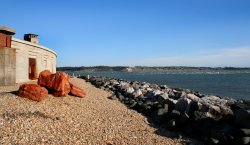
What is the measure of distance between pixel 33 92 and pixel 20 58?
972 cm

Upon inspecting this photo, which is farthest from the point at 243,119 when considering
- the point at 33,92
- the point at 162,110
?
the point at 33,92

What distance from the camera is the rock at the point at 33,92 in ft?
42.1

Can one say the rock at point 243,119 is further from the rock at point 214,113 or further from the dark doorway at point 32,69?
the dark doorway at point 32,69

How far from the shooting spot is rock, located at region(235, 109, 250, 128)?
10.1 metres

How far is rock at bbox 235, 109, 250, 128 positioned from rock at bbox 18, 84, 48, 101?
8252mm

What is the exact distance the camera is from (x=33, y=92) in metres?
13.0

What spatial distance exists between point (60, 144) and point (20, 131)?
139 cm

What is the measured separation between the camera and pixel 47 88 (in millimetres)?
14469

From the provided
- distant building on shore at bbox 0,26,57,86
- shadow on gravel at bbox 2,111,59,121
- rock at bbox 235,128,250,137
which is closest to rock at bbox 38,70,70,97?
shadow on gravel at bbox 2,111,59,121

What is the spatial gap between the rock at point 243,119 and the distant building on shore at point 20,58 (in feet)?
46.5

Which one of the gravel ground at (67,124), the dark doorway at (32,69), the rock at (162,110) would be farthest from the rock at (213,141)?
the dark doorway at (32,69)

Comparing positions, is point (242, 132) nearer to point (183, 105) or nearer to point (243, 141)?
point (243, 141)

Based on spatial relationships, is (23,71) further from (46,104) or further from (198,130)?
(198,130)

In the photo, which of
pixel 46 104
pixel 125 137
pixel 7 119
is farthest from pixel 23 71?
pixel 125 137
